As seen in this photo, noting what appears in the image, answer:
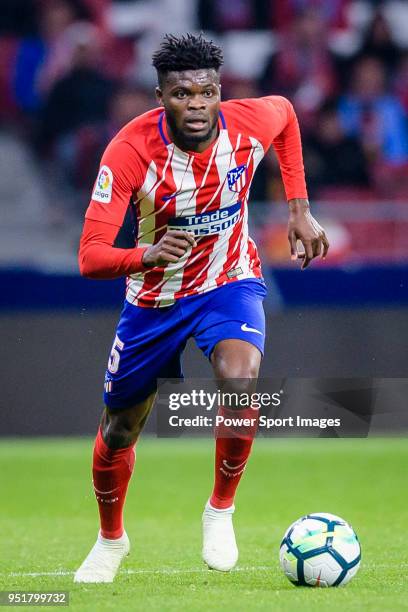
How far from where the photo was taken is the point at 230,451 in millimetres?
5496

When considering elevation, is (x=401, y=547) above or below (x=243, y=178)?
below

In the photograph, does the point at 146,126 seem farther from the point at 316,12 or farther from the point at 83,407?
the point at 316,12

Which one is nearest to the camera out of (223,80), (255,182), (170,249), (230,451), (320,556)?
(170,249)

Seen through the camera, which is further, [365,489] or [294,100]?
[294,100]

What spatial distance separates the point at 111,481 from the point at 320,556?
1166mm

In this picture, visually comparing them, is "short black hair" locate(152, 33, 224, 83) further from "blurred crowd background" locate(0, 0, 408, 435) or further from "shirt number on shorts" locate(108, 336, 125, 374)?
"blurred crowd background" locate(0, 0, 408, 435)

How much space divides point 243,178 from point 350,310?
6.16 metres

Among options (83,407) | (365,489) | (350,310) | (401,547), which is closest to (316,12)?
(350,310)

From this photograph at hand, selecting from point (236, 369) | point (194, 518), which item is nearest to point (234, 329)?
point (236, 369)

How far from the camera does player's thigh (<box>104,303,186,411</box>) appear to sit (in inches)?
220

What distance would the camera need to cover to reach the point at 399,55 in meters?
15.0

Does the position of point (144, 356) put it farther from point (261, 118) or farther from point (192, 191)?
point (261, 118)

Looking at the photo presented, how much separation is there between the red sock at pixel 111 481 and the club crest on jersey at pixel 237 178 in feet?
4.21

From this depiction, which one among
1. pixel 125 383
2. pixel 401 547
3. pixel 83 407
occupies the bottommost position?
pixel 83 407
